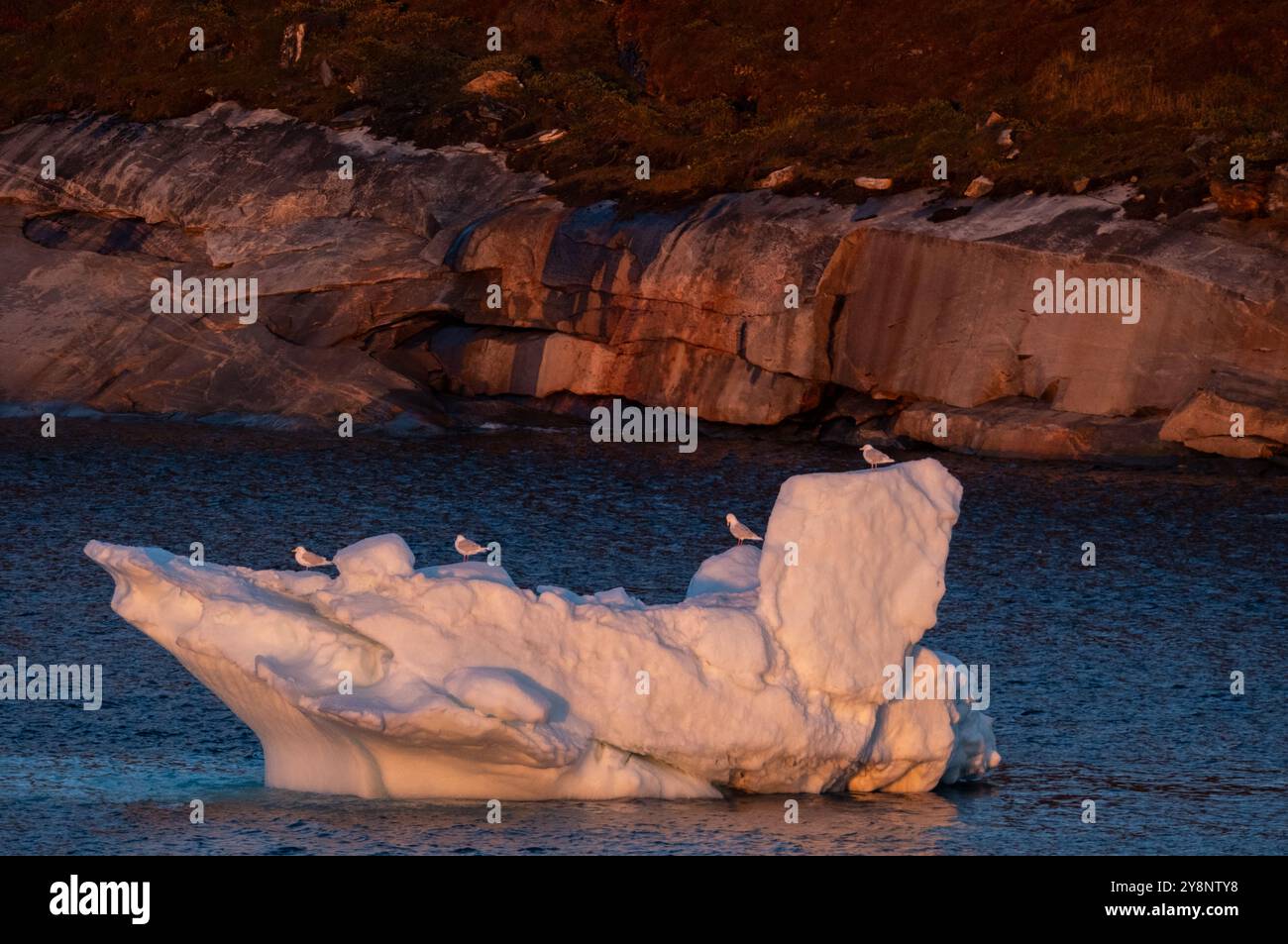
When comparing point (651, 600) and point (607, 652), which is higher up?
point (651, 600)

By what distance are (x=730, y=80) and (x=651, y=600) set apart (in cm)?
3113

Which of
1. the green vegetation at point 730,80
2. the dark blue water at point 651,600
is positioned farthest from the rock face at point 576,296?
the dark blue water at point 651,600

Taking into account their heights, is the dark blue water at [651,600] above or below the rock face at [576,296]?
below

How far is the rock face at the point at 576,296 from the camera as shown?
38.1 m

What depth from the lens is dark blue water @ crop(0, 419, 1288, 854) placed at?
618 inches

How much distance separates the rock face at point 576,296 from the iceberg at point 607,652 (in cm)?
2240

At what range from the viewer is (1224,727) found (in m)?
20.0

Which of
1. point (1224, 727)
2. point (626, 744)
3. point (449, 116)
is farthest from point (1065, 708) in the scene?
point (449, 116)

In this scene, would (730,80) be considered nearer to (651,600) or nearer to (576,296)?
(576,296)

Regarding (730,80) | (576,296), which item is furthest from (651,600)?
(730,80)

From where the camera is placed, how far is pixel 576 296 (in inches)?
1778

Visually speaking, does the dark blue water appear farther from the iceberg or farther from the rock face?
the rock face

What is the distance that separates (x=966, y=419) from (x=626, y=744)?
971 inches

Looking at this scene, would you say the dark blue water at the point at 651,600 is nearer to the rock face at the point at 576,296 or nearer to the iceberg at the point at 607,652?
the iceberg at the point at 607,652
